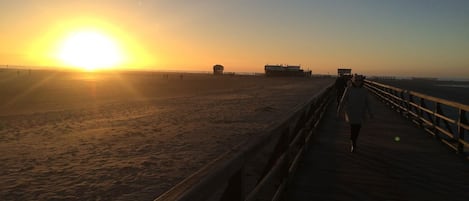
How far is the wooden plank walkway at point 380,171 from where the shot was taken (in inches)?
220

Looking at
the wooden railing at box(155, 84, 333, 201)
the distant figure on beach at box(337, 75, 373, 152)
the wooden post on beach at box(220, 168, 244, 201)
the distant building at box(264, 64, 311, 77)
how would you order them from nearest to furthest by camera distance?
the wooden railing at box(155, 84, 333, 201) < the wooden post on beach at box(220, 168, 244, 201) < the distant figure on beach at box(337, 75, 373, 152) < the distant building at box(264, 64, 311, 77)

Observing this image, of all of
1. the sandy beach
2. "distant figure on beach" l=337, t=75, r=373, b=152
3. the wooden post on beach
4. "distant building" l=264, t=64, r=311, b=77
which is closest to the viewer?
the wooden post on beach

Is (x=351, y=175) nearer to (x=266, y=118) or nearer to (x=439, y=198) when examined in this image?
(x=439, y=198)

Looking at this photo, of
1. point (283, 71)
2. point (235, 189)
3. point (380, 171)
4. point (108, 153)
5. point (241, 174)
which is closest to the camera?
point (235, 189)

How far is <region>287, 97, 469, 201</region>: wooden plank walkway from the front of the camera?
559cm

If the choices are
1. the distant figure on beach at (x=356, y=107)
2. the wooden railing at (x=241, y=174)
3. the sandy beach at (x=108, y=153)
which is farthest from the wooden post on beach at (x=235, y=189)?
the distant figure on beach at (x=356, y=107)

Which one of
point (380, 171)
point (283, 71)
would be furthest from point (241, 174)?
point (283, 71)

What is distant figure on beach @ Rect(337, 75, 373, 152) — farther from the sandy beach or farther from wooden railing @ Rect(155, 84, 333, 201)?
the sandy beach

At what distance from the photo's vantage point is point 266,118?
17.0 meters

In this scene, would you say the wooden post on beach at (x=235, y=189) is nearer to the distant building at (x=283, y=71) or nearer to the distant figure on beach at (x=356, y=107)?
the distant figure on beach at (x=356, y=107)

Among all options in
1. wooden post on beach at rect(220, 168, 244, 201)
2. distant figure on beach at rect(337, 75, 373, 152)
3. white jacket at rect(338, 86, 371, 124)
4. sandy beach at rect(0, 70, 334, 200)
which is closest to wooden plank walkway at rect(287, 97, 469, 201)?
distant figure on beach at rect(337, 75, 373, 152)

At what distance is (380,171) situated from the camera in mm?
6867

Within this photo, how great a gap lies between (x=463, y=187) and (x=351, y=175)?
4.96 feet

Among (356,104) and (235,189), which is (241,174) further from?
(356,104)
